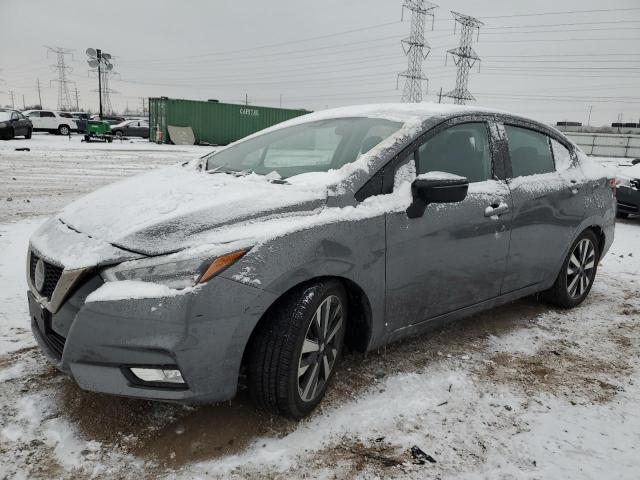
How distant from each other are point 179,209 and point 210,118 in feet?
97.4

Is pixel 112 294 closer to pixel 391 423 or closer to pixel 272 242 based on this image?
pixel 272 242

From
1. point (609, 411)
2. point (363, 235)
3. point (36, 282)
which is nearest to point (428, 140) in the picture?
point (363, 235)

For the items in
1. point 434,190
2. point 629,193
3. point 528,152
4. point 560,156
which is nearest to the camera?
point 434,190

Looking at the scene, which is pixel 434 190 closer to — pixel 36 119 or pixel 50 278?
pixel 50 278

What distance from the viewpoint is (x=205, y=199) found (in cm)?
246

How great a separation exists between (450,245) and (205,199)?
144 centimetres

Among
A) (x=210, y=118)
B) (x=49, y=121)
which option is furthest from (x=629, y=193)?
(x=49, y=121)

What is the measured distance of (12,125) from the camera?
74.2 feet

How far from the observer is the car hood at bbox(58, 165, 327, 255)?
2.18 meters

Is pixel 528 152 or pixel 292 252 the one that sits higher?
pixel 528 152

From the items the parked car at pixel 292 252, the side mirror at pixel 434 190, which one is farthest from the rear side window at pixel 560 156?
the side mirror at pixel 434 190

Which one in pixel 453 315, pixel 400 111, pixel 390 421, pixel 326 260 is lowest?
pixel 390 421

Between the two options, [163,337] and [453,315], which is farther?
[453,315]

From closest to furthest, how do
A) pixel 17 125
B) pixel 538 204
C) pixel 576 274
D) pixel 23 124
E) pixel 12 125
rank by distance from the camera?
pixel 538 204 < pixel 576 274 < pixel 12 125 < pixel 17 125 < pixel 23 124
